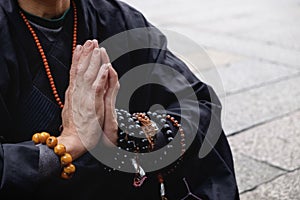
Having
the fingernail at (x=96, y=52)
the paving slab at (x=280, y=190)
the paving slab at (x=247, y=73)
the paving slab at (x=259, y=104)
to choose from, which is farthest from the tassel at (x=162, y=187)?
the paving slab at (x=247, y=73)

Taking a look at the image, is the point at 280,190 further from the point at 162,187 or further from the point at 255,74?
the point at 255,74

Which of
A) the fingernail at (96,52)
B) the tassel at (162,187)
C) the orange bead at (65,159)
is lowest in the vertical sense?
the tassel at (162,187)

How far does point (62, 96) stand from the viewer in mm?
1812

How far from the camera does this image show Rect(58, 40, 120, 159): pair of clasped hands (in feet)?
5.43

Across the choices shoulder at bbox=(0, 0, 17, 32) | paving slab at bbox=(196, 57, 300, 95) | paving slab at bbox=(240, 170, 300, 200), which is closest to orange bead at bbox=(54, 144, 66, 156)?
shoulder at bbox=(0, 0, 17, 32)

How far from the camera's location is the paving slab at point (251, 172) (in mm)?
3004

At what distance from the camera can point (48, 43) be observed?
180cm

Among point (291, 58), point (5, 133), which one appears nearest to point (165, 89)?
point (5, 133)

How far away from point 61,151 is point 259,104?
9.19ft

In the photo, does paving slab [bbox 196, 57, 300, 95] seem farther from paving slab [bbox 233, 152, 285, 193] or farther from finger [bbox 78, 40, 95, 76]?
finger [bbox 78, 40, 95, 76]

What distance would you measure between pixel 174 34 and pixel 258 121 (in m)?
2.12

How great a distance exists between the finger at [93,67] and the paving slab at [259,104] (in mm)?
2115

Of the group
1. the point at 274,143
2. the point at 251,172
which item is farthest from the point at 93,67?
the point at 274,143

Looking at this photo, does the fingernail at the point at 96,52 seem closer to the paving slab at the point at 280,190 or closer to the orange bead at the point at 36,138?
the orange bead at the point at 36,138
